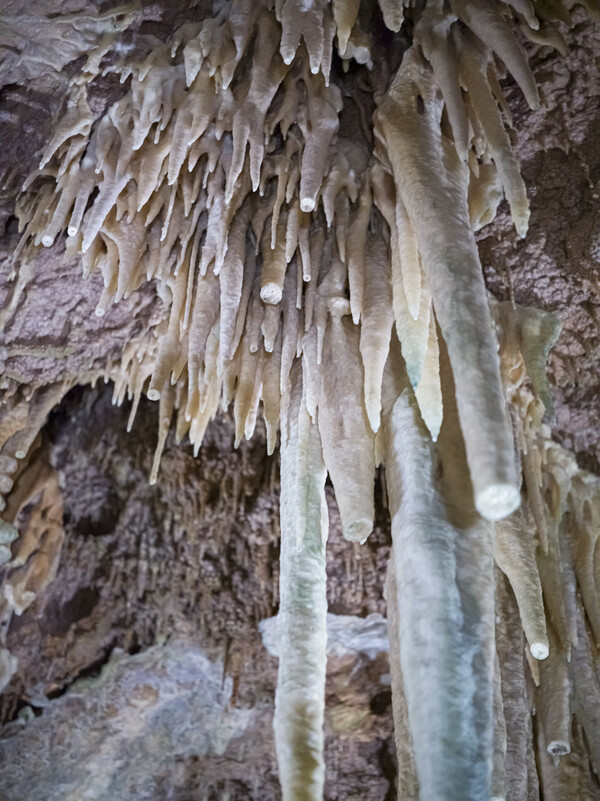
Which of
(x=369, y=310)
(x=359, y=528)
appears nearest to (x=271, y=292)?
(x=369, y=310)

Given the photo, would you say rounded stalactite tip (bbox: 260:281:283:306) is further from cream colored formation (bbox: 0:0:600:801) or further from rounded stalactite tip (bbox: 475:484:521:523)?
rounded stalactite tip (bbox: 475:484:521:523)

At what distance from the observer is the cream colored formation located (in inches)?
66.1

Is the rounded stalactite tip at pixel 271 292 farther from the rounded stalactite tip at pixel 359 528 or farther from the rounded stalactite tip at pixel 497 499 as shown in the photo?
the rounded stalactite tip at pixel 497 499

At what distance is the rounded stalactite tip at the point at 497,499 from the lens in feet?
4.50

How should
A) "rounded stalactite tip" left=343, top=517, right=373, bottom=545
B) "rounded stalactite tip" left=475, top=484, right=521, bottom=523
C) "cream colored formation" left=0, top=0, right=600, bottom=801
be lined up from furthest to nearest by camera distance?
"rounded stalactite tip" left=343, top=517, right=373, bottom=545 → "cream colored formation" left=0, top=0, right=600, bottom=801 → "rounded stalactite tip" left=475, top=484, right=521, bottom=523

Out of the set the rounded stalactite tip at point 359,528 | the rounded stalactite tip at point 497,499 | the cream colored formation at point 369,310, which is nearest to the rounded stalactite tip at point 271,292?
the cream colored formation at point 369,310

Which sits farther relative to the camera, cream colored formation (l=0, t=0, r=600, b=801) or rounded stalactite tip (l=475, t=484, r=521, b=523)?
cream colored formation (l=0, t=0, r=600, b=801)

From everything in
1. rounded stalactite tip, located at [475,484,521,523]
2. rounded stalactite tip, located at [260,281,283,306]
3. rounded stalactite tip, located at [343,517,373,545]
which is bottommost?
rounded stalactite tip, located at [475,484,521,523]

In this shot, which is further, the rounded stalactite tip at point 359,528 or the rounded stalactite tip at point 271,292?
the rounded stalactite tip at point 271,292

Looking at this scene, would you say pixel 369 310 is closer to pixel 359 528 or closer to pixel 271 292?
pixel 271 292

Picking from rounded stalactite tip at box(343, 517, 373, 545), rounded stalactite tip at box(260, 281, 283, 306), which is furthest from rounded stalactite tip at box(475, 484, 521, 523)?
rounded stalactite tip at box(260, 281, 283, 306)

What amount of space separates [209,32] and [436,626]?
1.95 m

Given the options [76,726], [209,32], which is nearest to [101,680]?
[76,726]

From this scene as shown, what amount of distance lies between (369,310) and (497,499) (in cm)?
102
